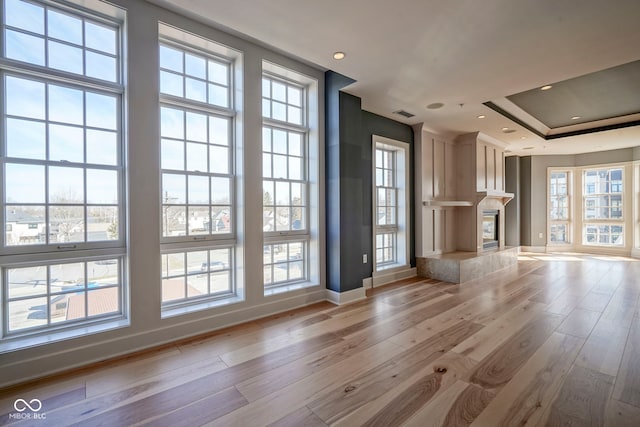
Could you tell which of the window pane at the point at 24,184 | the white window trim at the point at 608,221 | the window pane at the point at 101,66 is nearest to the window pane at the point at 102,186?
the window pane at the point at 24,184

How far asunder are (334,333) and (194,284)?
152cm

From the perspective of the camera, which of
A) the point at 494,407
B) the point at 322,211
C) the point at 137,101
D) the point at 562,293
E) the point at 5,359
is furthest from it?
the point at 562,293

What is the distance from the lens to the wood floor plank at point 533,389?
5.49ft

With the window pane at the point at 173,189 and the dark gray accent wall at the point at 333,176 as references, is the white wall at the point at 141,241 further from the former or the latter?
the dark gray accent wall at the point at 333,176

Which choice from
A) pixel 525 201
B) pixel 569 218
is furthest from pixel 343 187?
pixel 569 218

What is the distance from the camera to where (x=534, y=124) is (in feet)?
18.1

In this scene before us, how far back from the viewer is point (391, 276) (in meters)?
4.80

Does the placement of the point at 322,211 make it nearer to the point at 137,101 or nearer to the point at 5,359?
the point at 137,101

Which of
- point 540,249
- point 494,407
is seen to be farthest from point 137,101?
point 540,249

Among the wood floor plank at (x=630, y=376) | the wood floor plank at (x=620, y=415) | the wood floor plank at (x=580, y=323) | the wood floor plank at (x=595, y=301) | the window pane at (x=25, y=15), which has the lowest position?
the wood floor plank at (x=620, y=415)

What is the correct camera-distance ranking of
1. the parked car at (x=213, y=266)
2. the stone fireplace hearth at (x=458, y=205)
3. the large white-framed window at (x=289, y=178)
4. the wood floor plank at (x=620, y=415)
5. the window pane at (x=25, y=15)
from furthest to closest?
the stone fireplace hearth at (x=458, y=205), the large white-framed window at (x=289, y=178), the parked car at (x=213, y=266), the window pane at (x=25, y=15), the wood floor plank at (x=620, y=415)

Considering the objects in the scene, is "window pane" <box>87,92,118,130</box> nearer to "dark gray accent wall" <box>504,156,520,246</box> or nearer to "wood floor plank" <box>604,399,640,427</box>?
"wood floor plank" <box>604,399,640,427</box>

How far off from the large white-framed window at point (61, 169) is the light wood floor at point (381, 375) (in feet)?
2.00

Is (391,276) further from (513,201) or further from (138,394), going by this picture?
(513,201)
